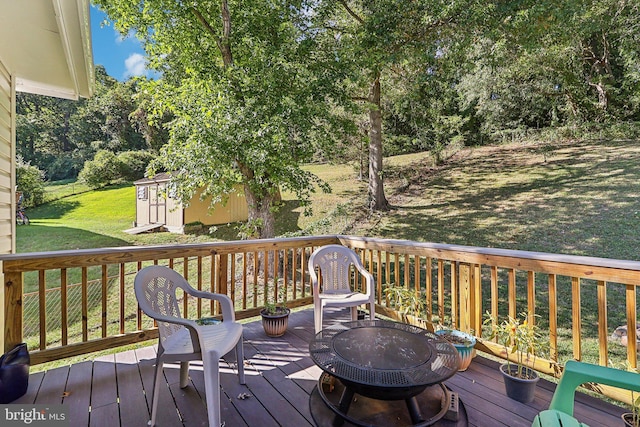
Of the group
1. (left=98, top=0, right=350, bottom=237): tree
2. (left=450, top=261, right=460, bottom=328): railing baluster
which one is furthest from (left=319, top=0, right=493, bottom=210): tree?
(left=450, top=261, right=460, bottom=328): railing baluster

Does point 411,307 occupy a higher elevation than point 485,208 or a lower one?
lower

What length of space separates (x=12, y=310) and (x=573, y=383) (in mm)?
3594

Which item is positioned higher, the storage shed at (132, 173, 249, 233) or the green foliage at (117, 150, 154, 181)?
the green foliage at (117, 150, 154, 181)

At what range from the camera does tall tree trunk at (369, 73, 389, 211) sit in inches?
344

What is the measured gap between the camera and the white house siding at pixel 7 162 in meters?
2.78

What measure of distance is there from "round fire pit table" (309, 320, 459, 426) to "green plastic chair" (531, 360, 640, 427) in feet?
1.55

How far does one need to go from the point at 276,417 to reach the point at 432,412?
0.97 metres

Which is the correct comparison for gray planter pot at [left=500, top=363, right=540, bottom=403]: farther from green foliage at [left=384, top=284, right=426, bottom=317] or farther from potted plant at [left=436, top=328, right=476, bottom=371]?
green foliage at [left=384, top=284, right=426, bottom=317]

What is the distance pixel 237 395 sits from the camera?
7.50ft

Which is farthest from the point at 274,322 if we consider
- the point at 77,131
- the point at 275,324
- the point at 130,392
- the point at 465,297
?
the point at 77,131

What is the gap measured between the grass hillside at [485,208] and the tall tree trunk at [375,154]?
42cm

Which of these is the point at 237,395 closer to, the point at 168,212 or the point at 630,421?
the point at 630,421

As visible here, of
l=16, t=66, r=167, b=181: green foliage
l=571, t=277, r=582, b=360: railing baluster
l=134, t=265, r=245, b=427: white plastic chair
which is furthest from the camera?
l=16, t=66, r=167, b=181: green foliage

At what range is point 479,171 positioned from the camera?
1177 centimetres
